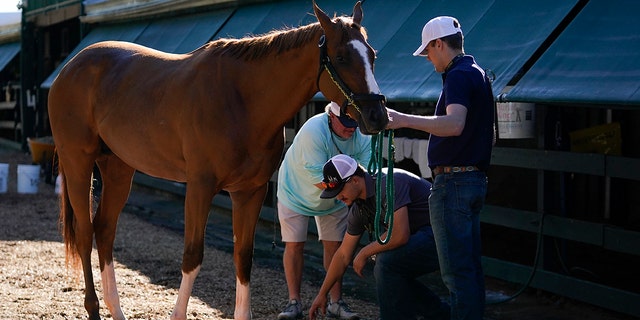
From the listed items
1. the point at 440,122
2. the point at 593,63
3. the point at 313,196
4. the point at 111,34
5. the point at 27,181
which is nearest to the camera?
the point at 440,122

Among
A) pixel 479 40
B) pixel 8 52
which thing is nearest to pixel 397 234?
pixel 479 40

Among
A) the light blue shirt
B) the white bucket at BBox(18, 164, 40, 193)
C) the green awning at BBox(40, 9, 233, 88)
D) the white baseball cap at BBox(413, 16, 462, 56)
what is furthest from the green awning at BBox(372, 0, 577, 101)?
the white bucket at BBox(18, 164, 40, 193)

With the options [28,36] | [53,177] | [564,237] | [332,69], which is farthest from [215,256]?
[28,36]

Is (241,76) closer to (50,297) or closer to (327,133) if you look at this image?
(327,133)

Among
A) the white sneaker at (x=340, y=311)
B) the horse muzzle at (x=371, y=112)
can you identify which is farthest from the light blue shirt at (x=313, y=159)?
the horse muzzle at (x=371, y=112)

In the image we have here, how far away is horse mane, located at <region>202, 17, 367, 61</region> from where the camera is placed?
15.5 ft

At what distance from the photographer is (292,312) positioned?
586cm

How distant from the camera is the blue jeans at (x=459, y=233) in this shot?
4.37 meters

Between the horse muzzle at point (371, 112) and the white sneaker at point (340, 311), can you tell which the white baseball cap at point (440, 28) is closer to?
the horse muzzle at point (371, 112)

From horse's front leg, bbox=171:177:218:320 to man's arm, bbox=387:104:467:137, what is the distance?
1.19m

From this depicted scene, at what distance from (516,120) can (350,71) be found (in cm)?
243

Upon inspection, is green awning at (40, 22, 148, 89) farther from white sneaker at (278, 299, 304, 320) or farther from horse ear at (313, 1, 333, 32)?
horse ear at (313, 1, 333, 32)

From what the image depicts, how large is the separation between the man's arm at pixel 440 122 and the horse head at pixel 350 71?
0.08 meters

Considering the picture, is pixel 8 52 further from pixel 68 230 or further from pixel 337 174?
pixel 337 174
